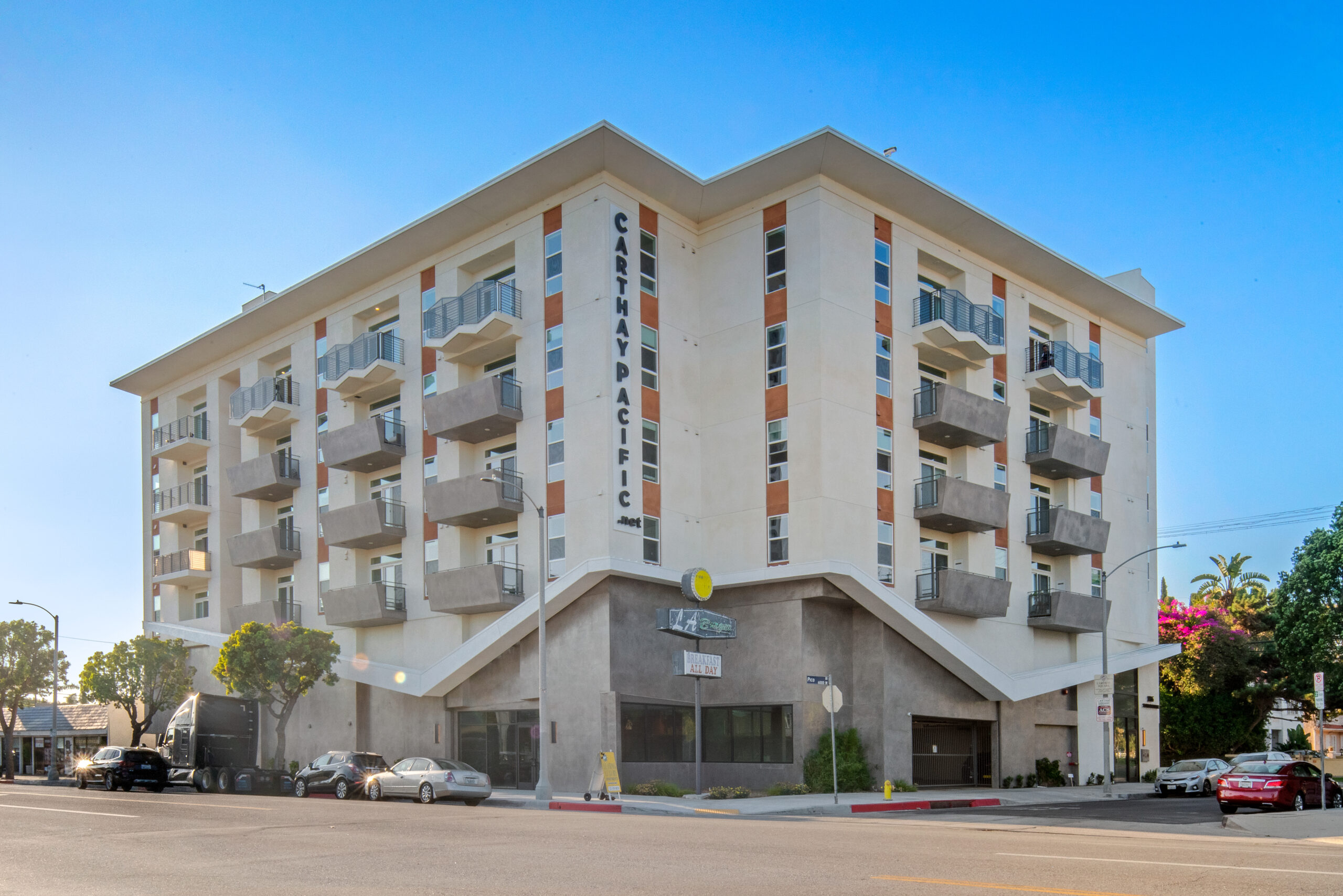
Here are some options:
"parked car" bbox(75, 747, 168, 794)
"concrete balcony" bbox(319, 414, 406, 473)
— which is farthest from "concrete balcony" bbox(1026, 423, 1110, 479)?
"parked car" bbox(75, 747, 168, 794)

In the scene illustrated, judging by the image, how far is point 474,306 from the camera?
1658 inches

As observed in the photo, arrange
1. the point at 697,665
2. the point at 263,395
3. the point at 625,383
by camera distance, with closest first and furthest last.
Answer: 1. the point at 697,665
2. the point at 625,383
3. the point at 263,395

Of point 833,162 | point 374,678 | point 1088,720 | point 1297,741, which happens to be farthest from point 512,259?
point 1297,741

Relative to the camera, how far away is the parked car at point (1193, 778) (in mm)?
38812

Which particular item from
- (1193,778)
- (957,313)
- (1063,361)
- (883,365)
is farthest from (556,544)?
(1063,361)

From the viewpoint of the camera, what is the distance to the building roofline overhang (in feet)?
127

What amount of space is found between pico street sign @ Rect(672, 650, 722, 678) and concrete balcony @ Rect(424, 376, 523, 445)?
11002 millimetres

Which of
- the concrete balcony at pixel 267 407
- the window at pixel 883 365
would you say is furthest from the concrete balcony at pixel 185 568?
the window at pixel 883 365

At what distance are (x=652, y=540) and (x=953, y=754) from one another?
13844 millimetres

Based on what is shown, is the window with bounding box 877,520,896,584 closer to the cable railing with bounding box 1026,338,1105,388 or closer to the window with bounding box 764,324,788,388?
the window with bounding box 764,324,788,388

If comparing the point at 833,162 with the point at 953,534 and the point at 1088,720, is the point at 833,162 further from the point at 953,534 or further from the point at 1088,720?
the point at 1088,720

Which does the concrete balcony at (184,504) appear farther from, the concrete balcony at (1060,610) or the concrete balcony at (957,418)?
the concrete balcony at (1060,610)

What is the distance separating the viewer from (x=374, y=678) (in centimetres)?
4281

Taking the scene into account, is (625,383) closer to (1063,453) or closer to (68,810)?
(1063,453)
